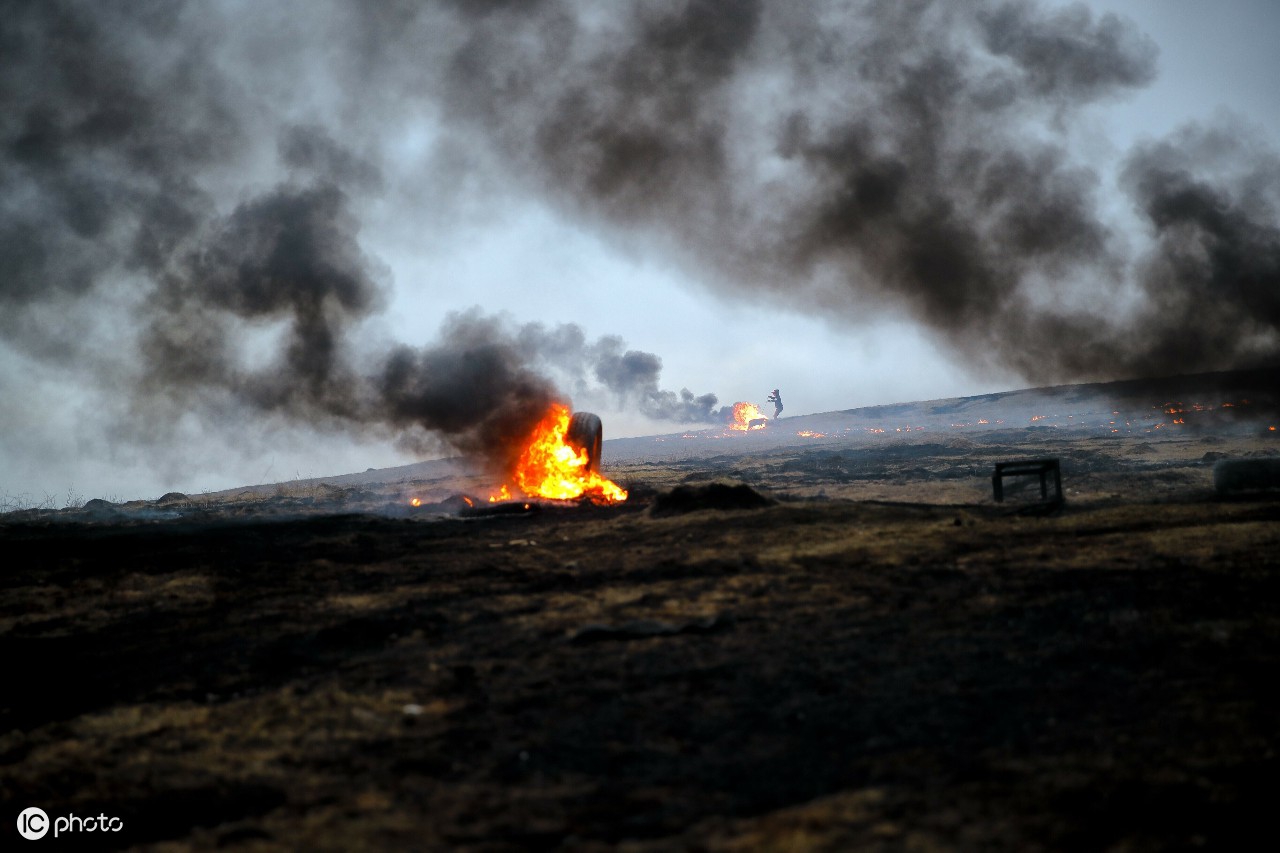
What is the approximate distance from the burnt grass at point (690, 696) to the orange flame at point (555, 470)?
12588 mm

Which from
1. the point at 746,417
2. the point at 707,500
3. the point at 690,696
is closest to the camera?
the point at 690,696

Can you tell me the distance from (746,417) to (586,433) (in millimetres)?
92033

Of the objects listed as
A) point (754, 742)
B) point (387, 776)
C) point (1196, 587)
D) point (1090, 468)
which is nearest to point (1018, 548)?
point (1196, 587)

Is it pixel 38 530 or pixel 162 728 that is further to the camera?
pixel 38 530

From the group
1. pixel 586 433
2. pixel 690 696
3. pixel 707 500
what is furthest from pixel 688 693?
pixel 586 433

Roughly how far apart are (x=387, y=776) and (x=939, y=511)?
14556 millimetres

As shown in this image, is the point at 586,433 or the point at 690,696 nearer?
the point at 690,696

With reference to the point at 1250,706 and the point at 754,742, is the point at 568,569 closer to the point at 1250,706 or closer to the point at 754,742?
the point at 754,742

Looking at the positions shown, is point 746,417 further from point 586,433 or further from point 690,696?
point 690,696

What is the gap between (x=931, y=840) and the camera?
385 centimetres

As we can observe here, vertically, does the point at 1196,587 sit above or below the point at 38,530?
below

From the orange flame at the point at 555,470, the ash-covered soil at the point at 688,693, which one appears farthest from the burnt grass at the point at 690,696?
the orange flame at the point at 555,470

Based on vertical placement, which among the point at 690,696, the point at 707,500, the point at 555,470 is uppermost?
the point at 555,470

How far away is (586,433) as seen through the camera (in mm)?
28031
